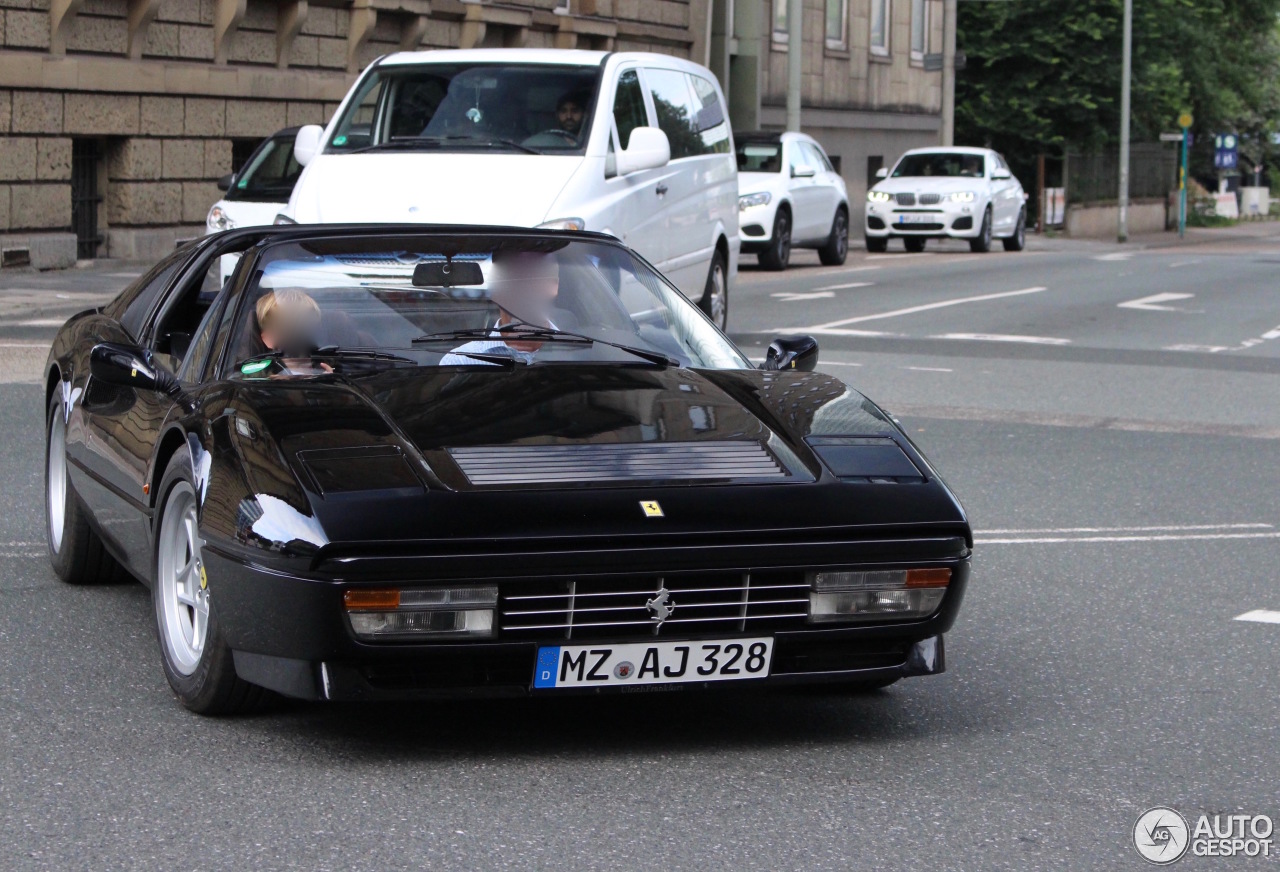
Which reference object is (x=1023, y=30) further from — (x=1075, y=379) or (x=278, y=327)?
(x=278, y=327)

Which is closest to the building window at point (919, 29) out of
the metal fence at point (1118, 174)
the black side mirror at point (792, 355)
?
the metal fence at point (1118, 174)

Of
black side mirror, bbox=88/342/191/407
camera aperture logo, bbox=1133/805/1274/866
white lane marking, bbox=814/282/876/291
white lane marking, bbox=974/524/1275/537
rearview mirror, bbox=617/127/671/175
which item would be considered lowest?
camera aperture logo, bbox=1133/805/1274/866

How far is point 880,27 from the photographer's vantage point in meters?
50.3

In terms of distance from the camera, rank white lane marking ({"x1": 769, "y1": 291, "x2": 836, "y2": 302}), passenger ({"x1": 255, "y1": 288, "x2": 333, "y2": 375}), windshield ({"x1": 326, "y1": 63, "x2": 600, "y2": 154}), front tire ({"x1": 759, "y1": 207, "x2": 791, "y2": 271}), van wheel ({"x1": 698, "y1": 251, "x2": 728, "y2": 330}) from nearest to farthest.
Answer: passenger ({"x1": 255, "y1": 288, "x2": 333, "y2": 375}) < windshield ({"x1": 326, "y1": 63, "x2": 600, "y2": 154}) < van wheel ({"x1": 698, "y1": 251, "x2": 728, "y2": 330}) < white lane marking ({"x1": 769, "y1": 291, "x2": 836, "y2": 302}) < front tire ({"x1": 759, "y1": 207, "x2": 791, "y2": 271})

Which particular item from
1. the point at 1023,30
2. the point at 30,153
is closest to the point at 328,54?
the point at 30,153

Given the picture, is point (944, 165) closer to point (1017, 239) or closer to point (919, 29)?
point (1017, 239)

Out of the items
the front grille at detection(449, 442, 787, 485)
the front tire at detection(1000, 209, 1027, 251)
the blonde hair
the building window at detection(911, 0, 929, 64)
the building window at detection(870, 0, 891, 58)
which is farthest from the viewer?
the building window at detection(911, 0, 929, 64)

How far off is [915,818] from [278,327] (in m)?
2.21

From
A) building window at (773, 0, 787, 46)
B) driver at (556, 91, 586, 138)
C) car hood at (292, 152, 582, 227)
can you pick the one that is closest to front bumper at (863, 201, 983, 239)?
building window at (773, 0, 787, 46)

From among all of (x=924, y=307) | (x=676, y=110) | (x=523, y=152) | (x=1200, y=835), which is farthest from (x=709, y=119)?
(x=1200, y=835)

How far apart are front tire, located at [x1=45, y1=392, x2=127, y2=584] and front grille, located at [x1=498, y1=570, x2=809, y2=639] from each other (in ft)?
7.86

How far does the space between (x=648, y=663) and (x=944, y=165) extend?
31.8m

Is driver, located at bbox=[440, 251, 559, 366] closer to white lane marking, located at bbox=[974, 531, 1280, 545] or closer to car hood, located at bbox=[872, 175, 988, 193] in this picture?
white lane marking, located at bbox=[974, 531, 1280, 545]

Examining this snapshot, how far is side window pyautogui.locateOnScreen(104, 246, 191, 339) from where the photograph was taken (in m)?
6.24
